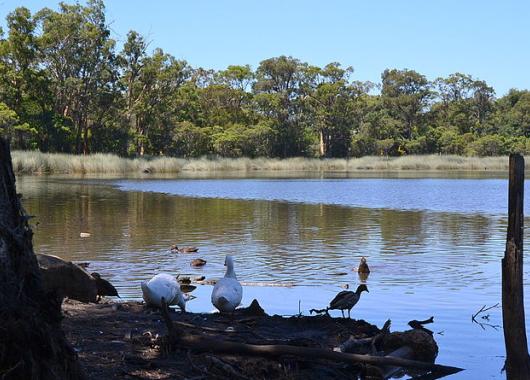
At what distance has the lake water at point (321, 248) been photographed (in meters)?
9.69

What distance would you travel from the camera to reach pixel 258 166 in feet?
252

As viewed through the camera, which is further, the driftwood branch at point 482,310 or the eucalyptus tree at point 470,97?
the eucalyptus tree at point 470,97

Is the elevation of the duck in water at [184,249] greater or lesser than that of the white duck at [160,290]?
lesser

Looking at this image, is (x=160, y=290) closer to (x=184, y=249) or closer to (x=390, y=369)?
(x=390, y=369)

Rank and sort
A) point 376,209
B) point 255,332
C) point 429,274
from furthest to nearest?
point 376,209 → point 429,274 → point 255,332

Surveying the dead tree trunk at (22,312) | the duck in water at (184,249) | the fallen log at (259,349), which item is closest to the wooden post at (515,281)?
the fallen log at (259,349)

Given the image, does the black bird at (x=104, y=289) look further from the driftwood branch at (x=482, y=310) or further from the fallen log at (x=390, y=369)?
the driftwood branch at (x=482, y=310)

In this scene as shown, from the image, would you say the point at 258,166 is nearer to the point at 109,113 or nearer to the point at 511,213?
the point at 109,113

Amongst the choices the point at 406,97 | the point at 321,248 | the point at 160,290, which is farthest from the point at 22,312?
the point at 406,97

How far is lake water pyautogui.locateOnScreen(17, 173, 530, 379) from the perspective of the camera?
969cm

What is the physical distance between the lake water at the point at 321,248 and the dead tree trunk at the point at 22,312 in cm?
390

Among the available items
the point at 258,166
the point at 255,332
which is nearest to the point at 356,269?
the point at 255,332

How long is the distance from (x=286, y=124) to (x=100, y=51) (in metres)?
24.2

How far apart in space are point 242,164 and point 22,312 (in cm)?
7105
